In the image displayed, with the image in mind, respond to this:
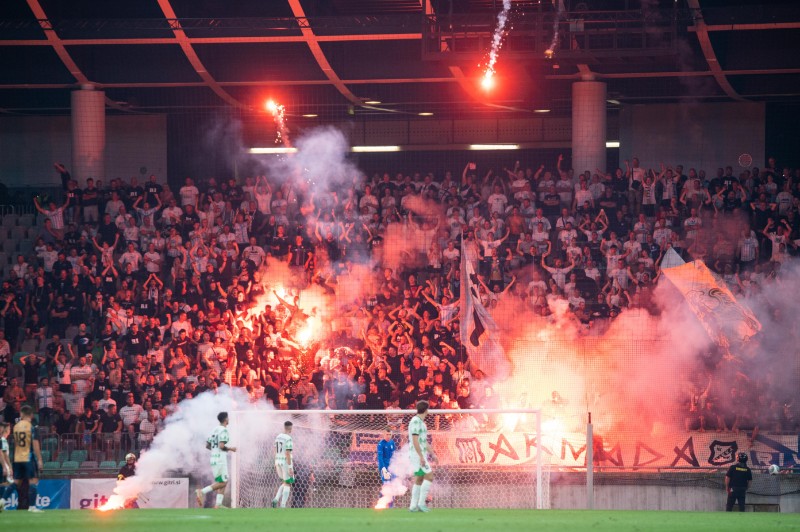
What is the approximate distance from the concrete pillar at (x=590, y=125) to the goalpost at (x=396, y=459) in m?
8.58

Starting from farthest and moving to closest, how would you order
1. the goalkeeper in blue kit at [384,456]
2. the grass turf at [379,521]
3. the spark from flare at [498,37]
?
1. the spark from flare at [498,37]
2. the goalkeeper in blue kit at [384,456]
3. the grass turf at [379,521]

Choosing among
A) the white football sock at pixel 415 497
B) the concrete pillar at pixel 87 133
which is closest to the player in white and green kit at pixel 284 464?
the white football sock at pixel 415 497

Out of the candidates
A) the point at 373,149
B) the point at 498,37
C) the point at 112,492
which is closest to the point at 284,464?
the point at 112,492

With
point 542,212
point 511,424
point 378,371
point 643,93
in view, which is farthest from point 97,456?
point 643,93

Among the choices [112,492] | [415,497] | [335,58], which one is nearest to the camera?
[415,497]

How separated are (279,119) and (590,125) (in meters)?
7.56

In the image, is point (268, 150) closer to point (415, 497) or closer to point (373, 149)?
point (373, 149)

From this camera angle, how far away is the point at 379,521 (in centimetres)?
1234

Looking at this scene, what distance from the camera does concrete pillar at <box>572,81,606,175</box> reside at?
987 inches

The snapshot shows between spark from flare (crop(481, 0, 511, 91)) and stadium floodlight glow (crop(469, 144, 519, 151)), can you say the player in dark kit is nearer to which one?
spark from flare (crop(481, 0, 511, 91))

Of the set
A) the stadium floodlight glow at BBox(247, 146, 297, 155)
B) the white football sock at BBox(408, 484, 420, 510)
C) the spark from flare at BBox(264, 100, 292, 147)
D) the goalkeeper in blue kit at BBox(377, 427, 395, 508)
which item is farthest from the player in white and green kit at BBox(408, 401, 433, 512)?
the stadium floodlight glow at BBox(247, 146, 297, 155)

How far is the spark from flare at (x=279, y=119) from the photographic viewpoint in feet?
89.0

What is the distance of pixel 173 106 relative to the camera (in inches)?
1079

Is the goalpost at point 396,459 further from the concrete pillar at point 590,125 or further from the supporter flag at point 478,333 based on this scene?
the concrete pillar at point 590,125
